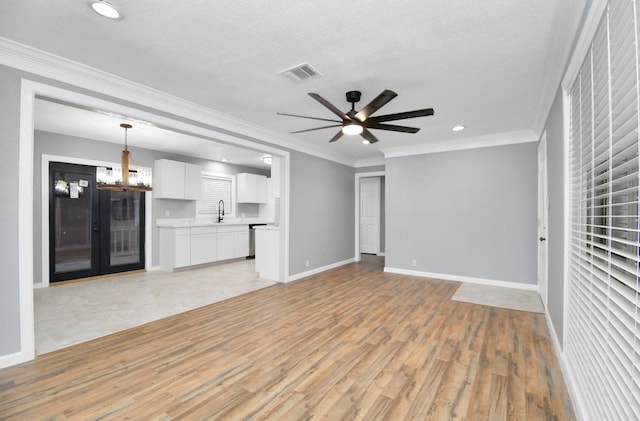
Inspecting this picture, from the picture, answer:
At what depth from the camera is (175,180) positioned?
633 centimetres

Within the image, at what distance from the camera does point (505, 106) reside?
12.0 ft

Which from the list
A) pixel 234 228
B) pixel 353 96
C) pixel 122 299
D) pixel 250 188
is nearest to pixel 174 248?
pixel 234 228

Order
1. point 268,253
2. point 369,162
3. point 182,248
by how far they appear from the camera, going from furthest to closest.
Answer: point 369,162, point 182,248, point 268,253

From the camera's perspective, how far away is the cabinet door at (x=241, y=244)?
284 inches

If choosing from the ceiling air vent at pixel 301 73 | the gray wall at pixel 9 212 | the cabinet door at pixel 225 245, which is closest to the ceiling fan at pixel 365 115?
the ceiling air vent at pixel 301 73

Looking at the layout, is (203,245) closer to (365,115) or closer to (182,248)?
(182,248)

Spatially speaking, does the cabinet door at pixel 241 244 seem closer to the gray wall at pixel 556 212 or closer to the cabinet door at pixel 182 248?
the cabinet door at pixel 182 248

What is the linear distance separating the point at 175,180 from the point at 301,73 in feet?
15.1

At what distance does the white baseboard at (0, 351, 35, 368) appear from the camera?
2344 mm

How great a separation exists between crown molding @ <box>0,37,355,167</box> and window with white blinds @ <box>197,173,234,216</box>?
10.8 feet

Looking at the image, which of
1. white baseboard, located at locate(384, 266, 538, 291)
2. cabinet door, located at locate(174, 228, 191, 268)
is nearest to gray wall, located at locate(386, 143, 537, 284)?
white baseboard, located at locate(384, 266, 538, 291)

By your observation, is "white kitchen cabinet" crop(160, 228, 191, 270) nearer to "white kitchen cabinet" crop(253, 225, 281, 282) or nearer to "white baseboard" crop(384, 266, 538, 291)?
"white kitchen cabinet" crop(253, 225, 281, 282)

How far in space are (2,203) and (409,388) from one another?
11.1 feet

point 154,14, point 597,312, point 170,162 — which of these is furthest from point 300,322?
point 170,162
